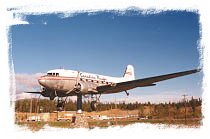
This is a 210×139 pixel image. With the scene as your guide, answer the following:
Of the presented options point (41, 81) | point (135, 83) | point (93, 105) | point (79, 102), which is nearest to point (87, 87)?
point (79, 102)

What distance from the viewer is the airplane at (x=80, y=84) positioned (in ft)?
24.0

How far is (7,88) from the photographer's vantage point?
19.5 feet

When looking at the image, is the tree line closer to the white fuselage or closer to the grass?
the grass

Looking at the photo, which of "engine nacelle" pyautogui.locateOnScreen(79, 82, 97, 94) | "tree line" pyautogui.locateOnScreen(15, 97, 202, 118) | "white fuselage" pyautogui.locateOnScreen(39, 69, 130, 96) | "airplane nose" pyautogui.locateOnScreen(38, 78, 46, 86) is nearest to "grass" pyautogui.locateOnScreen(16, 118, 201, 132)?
"tree line" pyautogui.locateOnScreen(15, 97, 202, 118)

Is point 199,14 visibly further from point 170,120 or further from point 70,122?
point 70,122

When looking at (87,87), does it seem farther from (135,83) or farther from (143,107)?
(143,107)

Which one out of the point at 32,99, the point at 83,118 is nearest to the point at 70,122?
the point at 83,118

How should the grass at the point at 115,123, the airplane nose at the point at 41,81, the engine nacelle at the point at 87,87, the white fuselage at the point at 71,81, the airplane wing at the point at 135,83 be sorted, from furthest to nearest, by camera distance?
the engine nacelle at the point at 87,87, the white fuselage at the point at 71,81, the airplane nose at the point at 41,81, the airplane wing at the point at 135,83, the grass at the point at 115,123

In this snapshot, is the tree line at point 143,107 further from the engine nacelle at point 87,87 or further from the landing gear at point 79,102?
the engine nacelle at point 87,87

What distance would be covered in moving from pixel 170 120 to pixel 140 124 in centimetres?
58

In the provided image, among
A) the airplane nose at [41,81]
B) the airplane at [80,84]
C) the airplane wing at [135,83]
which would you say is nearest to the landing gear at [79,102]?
the airplane at [80,84]

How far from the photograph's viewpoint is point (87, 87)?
8383 mm

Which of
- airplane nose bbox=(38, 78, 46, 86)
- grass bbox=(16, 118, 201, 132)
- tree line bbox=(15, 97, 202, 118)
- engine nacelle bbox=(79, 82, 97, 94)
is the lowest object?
grass bbox=(16, 118, 201, 132)

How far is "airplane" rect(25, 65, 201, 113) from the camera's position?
732cm
